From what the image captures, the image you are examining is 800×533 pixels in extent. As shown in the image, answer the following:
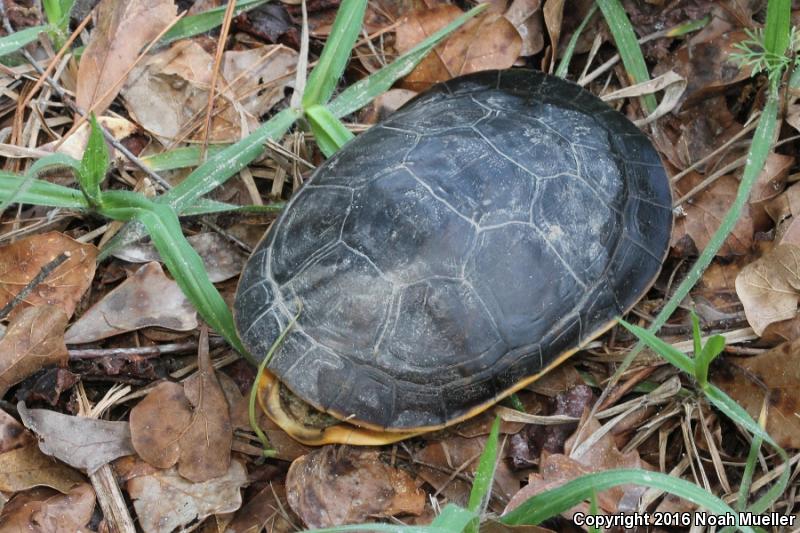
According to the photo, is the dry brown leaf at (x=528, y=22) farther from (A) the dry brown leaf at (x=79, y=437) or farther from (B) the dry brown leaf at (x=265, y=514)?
(A) the dry brown leaf at (x=79, y=437)

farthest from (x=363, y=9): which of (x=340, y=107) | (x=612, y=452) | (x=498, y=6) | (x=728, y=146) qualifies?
(x=612, y=452)

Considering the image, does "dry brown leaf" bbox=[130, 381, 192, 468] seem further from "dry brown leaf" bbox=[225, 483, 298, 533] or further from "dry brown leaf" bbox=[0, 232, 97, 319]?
"dry brown leaf" bbox=[0, 232, 97, 319]

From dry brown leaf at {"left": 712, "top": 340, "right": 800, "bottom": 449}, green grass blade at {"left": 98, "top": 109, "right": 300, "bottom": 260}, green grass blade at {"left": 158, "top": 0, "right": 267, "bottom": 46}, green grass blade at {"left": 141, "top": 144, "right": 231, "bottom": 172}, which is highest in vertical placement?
green grass blade at {"left": 158, "top": 0, "right": 267, "bottom": 46}

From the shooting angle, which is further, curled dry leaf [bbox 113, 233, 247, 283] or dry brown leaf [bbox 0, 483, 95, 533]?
curled dry leaf [bbox 113, 233, 247, 283]

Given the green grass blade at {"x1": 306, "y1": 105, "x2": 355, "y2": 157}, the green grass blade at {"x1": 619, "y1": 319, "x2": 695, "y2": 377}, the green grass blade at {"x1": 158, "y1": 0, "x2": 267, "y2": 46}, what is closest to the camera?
the green grass blade at {"x1": 619, "y1": 319, "x2": 695, "y2": 377}

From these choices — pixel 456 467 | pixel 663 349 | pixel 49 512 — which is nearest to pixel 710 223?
pixel 663 349

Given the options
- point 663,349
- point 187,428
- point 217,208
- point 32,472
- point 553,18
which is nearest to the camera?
point 663,349

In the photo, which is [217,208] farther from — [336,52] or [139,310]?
[336,52]

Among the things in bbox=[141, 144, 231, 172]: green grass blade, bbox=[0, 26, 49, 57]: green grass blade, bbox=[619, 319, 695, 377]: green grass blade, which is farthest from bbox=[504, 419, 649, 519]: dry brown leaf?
bbox=[0, 26, 49, 57]: green grass blade
